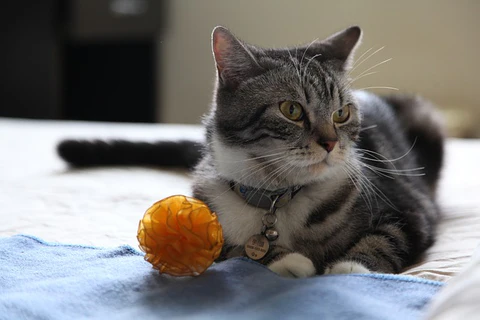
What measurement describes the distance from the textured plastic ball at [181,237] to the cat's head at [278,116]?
0.23 metres

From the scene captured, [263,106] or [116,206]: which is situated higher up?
[263,106]

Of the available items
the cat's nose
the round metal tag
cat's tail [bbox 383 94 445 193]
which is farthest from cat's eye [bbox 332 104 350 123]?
cat's tail [bbox 383 94 445 193]

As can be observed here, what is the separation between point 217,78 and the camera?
135 centimetres

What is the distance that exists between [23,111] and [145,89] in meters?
0.94

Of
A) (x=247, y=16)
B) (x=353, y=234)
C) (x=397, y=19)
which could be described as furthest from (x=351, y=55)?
(x=247, y=16)

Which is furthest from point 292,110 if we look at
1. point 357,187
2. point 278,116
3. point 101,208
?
point 101,208

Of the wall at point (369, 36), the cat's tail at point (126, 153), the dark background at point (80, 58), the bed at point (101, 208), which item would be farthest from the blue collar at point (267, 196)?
the dark background at point (80, 58)

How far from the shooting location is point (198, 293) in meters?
0.94

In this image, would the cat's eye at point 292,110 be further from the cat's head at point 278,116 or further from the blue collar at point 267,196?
the blue collar at point 267,196

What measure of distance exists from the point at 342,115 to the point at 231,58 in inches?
10.8

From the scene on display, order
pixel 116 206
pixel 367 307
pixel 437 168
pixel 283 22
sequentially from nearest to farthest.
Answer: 1. pixel 367 307
2. pixel 116 206
3. pixel 437 168
4. pixel 283 22

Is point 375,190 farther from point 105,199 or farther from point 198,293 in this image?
point 105,199

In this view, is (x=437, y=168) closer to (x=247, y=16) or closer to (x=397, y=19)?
(x=397, y=19)

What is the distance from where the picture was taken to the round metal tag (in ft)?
3.91
